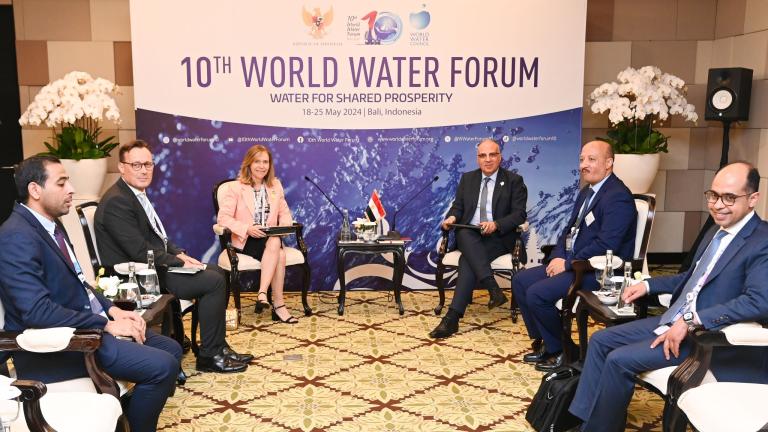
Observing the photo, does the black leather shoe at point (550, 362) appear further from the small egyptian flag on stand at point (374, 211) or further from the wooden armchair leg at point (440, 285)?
the small egyptian flag on stand at point (374, 211)

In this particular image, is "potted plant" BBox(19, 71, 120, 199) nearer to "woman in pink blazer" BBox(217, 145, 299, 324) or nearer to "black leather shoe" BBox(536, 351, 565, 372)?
"woman in pink blazer" BBox(217, 145, 299, 324)

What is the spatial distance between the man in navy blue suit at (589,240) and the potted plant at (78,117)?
4.10 meters

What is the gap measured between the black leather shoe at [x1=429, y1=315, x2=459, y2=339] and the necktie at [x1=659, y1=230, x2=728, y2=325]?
2.30m

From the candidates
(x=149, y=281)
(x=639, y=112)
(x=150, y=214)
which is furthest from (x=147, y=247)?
(x=639, y=112)

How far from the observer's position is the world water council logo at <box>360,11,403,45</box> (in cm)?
701

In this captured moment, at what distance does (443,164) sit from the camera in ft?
23.6

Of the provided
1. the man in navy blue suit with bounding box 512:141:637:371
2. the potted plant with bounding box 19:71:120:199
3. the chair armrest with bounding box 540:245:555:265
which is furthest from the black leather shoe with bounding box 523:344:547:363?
the potted plant with bounding box 19:71:120:199

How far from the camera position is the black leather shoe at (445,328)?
19.2ft

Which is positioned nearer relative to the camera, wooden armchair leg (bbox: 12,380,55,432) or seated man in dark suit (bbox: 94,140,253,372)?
wooden armchair leg (bbox: 12,380,55,432)

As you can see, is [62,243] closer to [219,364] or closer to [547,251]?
[219,364]

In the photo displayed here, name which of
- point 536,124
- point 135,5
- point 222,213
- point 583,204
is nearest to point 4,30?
point 135,5

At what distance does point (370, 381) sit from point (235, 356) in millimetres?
1003

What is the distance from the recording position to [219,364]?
16.5ft

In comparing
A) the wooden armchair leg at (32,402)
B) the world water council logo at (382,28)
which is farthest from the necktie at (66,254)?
the world water council logo at (382,28)
